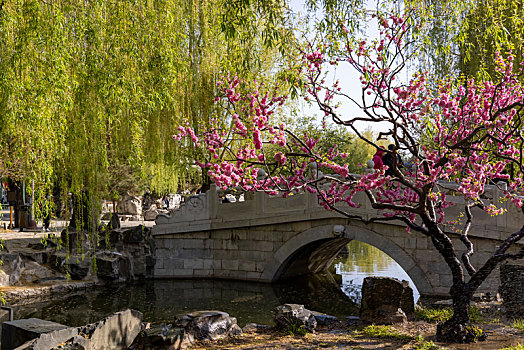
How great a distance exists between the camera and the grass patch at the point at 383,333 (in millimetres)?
6363

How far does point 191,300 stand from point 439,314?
5.81 m

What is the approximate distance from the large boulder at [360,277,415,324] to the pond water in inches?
103

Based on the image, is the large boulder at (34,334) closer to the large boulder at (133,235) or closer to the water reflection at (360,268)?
the water reflection at (360,268)

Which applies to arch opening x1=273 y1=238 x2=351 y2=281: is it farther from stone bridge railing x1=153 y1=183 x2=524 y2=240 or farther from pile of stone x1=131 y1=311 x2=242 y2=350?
pile of stone x1=131 y1=311 x2=242 y2=350

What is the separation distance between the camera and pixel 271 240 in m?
13.0

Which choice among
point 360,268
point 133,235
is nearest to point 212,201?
point 133,235

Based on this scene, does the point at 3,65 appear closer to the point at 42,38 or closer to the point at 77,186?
the point at 42,38

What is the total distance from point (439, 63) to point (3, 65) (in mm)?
10176

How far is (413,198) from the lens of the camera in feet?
26.9

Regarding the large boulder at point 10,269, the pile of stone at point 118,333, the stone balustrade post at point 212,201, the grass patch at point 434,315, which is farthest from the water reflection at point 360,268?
the large boulder at point 10,269

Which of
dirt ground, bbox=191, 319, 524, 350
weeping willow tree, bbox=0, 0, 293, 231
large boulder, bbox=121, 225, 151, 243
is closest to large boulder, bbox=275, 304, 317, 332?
dirt ground, bbox=191, 319, 524, 350

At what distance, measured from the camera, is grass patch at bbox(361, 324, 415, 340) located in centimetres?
636

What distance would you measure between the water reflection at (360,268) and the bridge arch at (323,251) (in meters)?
0.87

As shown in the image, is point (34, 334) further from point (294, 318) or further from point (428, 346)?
point (428, 346)
